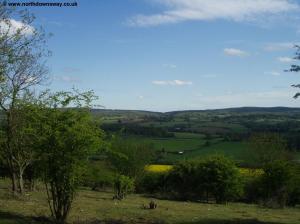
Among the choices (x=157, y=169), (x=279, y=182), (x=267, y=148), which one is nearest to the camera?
(x=279, y=182)

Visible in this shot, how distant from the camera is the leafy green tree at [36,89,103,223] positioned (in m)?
20.9

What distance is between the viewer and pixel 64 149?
68.5 feet

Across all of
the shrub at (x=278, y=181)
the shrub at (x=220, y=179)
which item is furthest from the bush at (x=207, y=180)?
the shrub at (x=278, y=181)

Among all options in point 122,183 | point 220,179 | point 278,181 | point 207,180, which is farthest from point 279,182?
point 122,183

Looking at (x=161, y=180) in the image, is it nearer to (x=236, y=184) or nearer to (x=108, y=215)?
(x=236, y=184)

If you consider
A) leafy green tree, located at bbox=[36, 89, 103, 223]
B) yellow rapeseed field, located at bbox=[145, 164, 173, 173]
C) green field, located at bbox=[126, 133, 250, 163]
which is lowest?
yellow rapeseed field, located at bbox=[145, 164, 173, 173]

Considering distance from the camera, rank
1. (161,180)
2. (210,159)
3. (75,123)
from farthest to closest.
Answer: (161,180)
(210,159)
(75,123)

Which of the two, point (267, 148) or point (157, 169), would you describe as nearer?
point (157, 169)

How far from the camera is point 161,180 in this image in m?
68.3

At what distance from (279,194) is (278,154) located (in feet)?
78.9

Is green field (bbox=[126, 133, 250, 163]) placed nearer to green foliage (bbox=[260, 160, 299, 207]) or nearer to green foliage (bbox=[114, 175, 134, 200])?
green foliage (bbox=[260, 160, 299, 207])

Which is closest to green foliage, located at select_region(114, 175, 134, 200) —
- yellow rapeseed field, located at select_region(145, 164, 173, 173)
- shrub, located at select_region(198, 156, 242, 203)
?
shrub, located at select_region(198, 156, 242, 203)

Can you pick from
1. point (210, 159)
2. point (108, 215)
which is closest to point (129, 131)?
point (210, 159)

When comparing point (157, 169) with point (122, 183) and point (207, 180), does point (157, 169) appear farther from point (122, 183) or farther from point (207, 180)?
point (122, 183)
